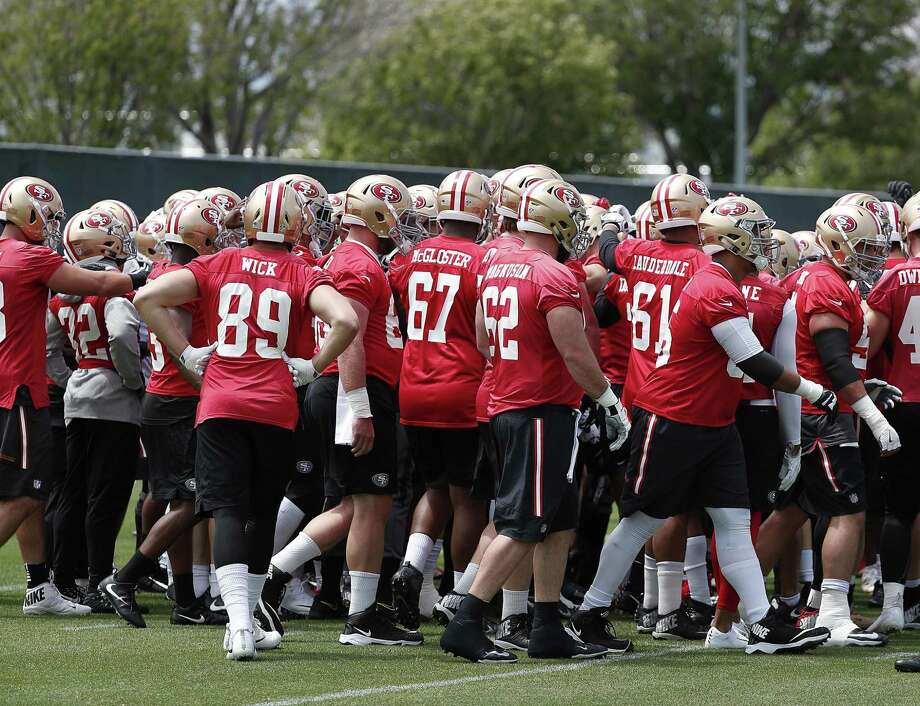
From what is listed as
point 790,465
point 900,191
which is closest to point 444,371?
point 790,465

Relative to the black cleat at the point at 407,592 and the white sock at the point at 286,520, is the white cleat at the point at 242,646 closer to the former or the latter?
the black cleat at the point at 407,592

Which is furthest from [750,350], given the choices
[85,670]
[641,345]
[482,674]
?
[85,670]

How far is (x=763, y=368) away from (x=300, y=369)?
2.09 metres

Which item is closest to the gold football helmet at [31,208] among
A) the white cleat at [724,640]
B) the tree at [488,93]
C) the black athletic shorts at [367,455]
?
the black athletic shorts at [367,455]

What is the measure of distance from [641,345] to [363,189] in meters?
1.62

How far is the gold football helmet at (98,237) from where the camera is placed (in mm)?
8844

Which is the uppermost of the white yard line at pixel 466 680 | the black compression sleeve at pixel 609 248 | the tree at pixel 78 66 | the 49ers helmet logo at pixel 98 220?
the tree at pixel 78 66

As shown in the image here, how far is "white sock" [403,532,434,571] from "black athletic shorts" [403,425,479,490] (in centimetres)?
30

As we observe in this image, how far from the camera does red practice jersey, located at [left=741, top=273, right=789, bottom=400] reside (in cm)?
762

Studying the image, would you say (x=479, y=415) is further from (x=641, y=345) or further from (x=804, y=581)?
→ (x=804, y=581)

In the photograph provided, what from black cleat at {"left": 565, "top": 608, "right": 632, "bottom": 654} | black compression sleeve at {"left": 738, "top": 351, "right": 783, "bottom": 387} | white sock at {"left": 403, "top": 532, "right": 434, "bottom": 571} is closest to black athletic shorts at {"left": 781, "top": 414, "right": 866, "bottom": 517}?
black compression sleeve at {"left": 738, "top": 351, "right": 783, "bottom": 387}

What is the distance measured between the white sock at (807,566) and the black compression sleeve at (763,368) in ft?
8.55

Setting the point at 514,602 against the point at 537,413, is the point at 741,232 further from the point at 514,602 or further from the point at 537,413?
the point at 514,602

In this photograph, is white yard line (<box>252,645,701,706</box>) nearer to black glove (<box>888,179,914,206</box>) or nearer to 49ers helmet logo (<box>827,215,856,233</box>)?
49ers helmet logo (<box>827,215,856,233</box>)
